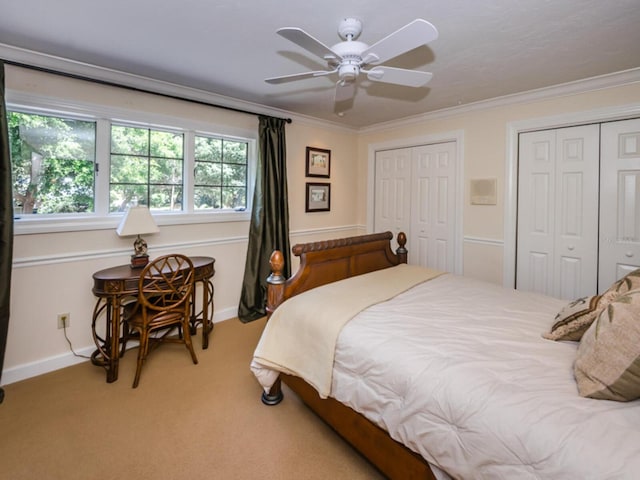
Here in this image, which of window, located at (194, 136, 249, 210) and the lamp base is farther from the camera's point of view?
window, located at (194, 136, 249, 210)

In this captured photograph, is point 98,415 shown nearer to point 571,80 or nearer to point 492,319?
point 492,319

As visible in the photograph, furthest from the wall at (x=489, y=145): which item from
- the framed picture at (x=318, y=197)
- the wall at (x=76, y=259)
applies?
the wall at (x=76, y=259)

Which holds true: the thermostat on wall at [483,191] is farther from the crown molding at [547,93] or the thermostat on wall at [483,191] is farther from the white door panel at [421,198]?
the crown molding at [547,93]

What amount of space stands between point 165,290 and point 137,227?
62cm

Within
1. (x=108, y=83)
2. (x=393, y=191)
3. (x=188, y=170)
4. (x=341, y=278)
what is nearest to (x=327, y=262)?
(x=341, y=278)

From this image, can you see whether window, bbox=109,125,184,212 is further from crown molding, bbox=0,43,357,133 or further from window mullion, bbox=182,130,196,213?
crown molding, bbox=0,43,357,133

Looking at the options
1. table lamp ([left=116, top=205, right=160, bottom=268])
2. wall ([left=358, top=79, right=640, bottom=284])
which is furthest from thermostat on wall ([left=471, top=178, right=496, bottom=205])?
table lamp ([left=116, top=205, right=160, bottom=268])

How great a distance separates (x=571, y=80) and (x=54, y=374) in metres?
4.77

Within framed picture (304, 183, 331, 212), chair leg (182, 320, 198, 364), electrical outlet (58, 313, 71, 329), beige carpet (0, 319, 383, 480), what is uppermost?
framed picture (304, 183, 331, 212)

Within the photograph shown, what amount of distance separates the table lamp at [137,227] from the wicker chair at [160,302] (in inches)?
7.9

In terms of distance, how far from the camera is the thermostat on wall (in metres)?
3.46

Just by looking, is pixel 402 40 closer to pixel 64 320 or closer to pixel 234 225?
pixel 234 225

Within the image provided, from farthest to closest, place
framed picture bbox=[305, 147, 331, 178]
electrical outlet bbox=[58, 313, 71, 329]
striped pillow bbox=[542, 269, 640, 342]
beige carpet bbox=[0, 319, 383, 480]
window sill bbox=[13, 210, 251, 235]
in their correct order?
framed picture bbox=[305, 147, 331, 178], electrical outlet bbox=[58, 313, 71, 329], window sill bbox=[13, 210, 251, 235], beige carpet bbox=[0, 319, 383, 480], striped pillow bbox=[542, 269, 640, 342]

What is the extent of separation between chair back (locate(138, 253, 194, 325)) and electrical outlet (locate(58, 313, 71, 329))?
2.15ft
